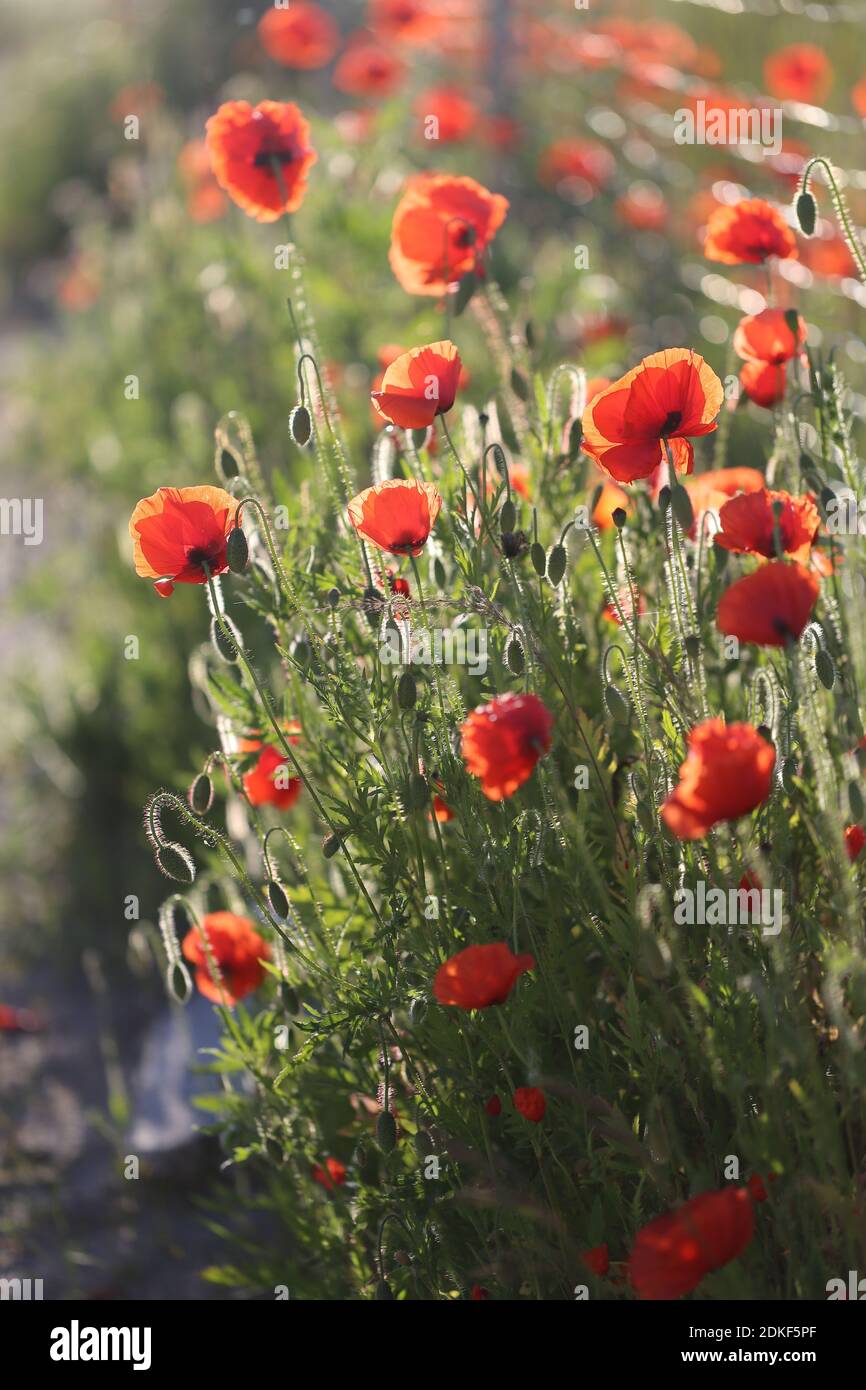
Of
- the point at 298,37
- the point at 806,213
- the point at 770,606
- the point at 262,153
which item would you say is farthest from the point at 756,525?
the point at 298,37

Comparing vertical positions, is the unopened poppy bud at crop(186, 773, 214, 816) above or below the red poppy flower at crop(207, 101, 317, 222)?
below

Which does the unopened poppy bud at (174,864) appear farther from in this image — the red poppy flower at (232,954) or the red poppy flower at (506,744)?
the red poppy flower at (506,744)

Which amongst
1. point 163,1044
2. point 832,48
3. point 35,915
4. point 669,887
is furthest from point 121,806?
point 832,48

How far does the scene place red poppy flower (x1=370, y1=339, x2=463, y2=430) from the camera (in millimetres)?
1668

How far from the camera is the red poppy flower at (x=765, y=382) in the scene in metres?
1.92

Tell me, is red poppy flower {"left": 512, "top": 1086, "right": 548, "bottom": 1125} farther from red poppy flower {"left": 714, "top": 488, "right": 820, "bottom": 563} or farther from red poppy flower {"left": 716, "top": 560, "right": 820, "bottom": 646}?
red poppy flower {"left": 714, "top": 488, "right": 820, "bottom": 563}

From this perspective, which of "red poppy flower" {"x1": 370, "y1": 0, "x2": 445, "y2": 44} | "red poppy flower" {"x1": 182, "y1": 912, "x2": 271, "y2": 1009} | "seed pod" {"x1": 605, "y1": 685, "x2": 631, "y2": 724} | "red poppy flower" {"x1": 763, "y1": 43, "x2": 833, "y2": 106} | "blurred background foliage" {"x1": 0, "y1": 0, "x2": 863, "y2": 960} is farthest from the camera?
"red poppy flower" {"x1": 370, "y1": 0, "x2": 445, "y2": 44}

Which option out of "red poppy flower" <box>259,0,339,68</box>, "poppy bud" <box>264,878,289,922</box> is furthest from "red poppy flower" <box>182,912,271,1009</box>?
"red poppy flower" <box>259,0,339,68</box>

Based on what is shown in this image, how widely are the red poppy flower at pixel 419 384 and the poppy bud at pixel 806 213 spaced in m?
0.57

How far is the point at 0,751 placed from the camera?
3971 mm

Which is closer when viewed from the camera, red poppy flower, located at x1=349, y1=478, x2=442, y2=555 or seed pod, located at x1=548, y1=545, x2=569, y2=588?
red poppy flower, located at x1=349, y1=478, x2=442, y2=555

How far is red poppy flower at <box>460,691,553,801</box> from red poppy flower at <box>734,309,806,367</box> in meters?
0.78

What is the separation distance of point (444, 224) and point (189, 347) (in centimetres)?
288

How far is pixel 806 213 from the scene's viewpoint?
190 centimetres
